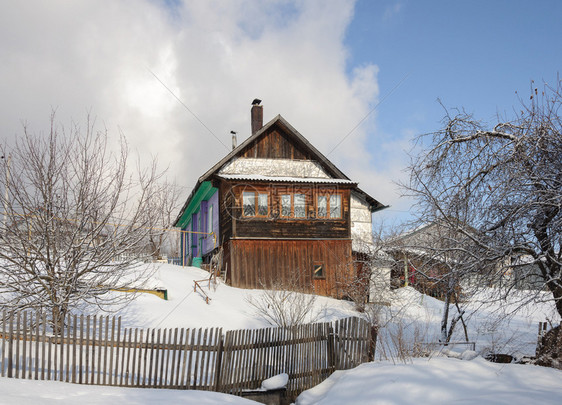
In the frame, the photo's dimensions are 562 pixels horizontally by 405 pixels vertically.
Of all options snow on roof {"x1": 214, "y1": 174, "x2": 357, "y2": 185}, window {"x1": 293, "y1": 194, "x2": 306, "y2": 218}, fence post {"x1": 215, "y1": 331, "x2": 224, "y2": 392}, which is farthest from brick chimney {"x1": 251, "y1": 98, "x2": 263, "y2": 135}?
fence post {"x1": 215, "y1": 331, "x2": 224, "y2": 392}

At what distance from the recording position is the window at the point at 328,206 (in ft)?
76.3

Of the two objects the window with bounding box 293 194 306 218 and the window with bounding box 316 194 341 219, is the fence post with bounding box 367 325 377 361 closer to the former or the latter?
the window with bounding box 293 194 306 218

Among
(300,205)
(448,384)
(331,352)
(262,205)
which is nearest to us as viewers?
(448,384)

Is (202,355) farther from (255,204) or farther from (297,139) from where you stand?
(297,139)

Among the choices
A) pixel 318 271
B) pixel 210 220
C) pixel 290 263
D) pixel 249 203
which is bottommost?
pixel 318 271

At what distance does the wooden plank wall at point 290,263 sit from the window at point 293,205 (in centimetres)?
136

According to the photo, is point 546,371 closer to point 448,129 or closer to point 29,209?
point 448,129

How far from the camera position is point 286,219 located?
22688mm

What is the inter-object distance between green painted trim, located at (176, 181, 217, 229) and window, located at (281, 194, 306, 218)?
406 cm

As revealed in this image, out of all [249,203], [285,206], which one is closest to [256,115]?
[249,203]

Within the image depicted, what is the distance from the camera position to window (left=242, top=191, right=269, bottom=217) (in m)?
22.3

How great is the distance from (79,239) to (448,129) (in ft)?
25.9

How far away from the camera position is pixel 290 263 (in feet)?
73.3

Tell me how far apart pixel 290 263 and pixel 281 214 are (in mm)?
2445
